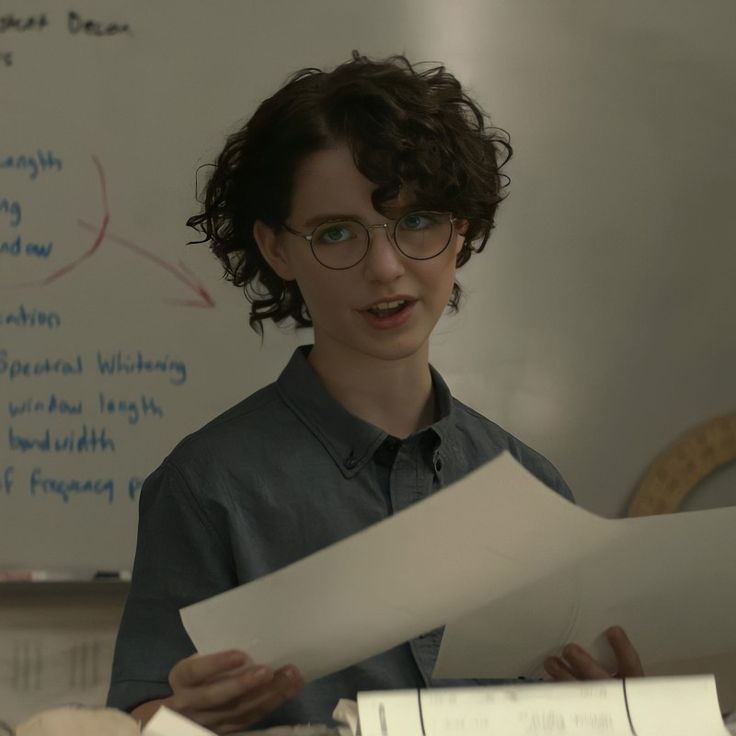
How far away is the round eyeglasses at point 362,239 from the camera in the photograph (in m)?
0.76

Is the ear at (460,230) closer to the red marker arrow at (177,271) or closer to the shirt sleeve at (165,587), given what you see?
the shirt sleeve at (165,587)

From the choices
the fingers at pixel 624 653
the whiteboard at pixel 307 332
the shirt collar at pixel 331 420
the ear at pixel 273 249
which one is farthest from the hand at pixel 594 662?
the whiteboard at pixel 307 332

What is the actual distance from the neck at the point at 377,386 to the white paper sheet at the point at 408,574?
27cm

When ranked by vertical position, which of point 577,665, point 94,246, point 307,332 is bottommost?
point 577,665

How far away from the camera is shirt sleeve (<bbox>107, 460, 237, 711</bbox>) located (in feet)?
2.38

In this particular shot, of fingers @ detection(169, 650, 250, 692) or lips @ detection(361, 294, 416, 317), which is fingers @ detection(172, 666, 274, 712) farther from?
lips @ detection(361, 294, 416, 317)

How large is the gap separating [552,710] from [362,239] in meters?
0.37

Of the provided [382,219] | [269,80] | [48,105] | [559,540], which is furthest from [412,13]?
[559,540]

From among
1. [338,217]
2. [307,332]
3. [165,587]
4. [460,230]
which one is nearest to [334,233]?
[338,217]

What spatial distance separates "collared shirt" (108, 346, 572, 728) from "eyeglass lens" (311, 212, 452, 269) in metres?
0.10

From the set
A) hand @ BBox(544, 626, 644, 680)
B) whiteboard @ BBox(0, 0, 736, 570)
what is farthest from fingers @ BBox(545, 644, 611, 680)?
whiteboard @ BBox(0, 0, 736, 570)

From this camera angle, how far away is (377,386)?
823mm

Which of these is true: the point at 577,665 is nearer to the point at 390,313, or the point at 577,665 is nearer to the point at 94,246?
the point at 390,313

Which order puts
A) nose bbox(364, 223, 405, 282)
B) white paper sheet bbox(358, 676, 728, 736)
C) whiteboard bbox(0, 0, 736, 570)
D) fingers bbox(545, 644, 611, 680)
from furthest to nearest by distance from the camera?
whiteboard bbox(0, 0, 736, 570)
nose bbox(364, 223, 405, 282)
fingers bbox(545, 644, 611, 680)
white paper sheet bbox(358, 676, 728, 736)
